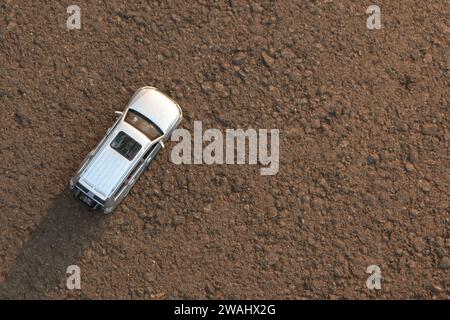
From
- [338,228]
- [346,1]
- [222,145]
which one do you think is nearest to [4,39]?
[222,145]

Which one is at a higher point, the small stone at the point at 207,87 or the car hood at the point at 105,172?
the small stone at the point at 207,87

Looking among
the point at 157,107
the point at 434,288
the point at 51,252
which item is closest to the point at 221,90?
the point at 157,107

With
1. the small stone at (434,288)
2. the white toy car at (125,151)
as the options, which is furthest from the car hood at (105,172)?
the small stone at (434,288)

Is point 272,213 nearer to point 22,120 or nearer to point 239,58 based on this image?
point 239,58

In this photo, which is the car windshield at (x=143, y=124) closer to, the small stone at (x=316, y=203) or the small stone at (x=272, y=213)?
the small stone at (x=272, y=213)

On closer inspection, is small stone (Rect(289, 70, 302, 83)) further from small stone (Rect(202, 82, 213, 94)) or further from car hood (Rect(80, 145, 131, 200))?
car hood (Rect(80, 145, 131, 200))

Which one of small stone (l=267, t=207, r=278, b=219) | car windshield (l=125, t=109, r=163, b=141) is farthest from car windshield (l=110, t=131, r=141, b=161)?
small stone (l=267, t=207, r=278, b=219)

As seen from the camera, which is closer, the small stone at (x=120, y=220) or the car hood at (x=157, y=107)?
the car hood at (x=157, y=107)
